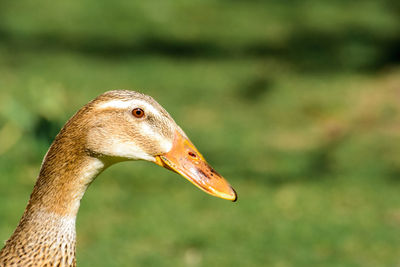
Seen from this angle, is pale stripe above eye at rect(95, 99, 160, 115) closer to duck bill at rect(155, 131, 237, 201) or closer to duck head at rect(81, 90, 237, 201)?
duck head at rect(81, 90, 237, 201)

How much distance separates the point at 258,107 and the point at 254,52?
1435 mm

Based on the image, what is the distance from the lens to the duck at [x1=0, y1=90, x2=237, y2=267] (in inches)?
114

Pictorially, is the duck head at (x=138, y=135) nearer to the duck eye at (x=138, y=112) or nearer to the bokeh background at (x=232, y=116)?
the duck eye at (x=138, y=112)

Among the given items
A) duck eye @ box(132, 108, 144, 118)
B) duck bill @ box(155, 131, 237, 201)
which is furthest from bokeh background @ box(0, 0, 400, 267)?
duck eye @ box(132, 108, 144, 118)

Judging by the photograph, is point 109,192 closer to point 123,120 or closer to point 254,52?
point 123,120

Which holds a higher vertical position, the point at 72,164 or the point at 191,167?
the point at 72,164

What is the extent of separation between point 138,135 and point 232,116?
4104 mm

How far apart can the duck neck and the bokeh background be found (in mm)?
1743

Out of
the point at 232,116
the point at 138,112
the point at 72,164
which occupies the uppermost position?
the point at 138,112

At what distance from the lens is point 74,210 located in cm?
294

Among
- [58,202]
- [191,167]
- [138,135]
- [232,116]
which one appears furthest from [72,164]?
[232,116]

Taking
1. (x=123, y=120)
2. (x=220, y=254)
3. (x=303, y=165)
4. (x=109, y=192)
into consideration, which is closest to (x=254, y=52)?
(x=303, y=165)

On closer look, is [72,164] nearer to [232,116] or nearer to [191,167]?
[191,167]

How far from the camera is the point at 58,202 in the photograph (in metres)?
2.91
